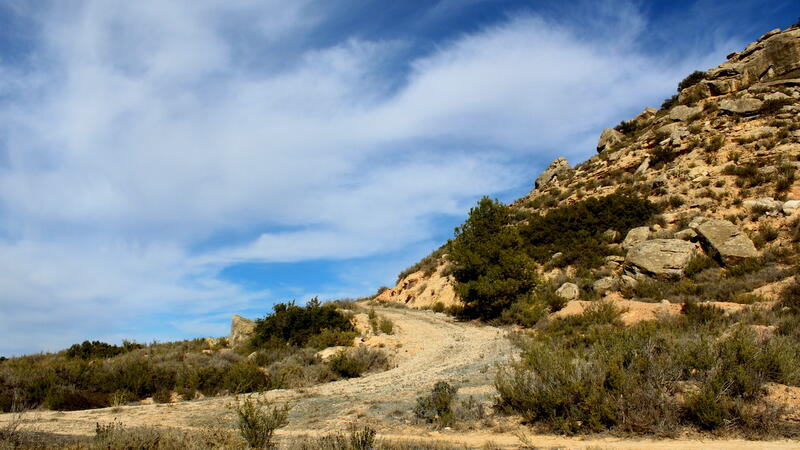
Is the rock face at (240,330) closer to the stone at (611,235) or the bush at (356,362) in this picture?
the bush at (356,362)

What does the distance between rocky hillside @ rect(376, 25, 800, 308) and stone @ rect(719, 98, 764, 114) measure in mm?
70

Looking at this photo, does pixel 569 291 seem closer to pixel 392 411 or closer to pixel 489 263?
pixel 489 263

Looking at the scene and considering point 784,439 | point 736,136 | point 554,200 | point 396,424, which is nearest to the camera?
point 784,439

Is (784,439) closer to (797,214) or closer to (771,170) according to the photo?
(797,214)

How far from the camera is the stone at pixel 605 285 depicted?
20.9 meters

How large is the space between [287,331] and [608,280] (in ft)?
50.6

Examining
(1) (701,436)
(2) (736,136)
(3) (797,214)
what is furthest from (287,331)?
(2) (736,136)

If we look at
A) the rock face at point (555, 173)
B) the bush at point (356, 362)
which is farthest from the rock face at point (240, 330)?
the rock face at point (555, 173)

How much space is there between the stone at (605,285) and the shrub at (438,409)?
1419 cm

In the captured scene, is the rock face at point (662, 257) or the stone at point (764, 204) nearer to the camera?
the rock face at point (662, 257)

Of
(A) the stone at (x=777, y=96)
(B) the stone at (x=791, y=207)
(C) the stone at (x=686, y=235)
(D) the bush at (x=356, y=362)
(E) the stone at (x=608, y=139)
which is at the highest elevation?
(E) the stone at (x=608, y=139)

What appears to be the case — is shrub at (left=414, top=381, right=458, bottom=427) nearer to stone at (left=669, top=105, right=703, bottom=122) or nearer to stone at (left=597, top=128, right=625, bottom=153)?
stone at (left=669, top=105, right=703, bottom=122)

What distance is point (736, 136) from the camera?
100 feet

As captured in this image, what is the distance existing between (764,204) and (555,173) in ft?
93.4
